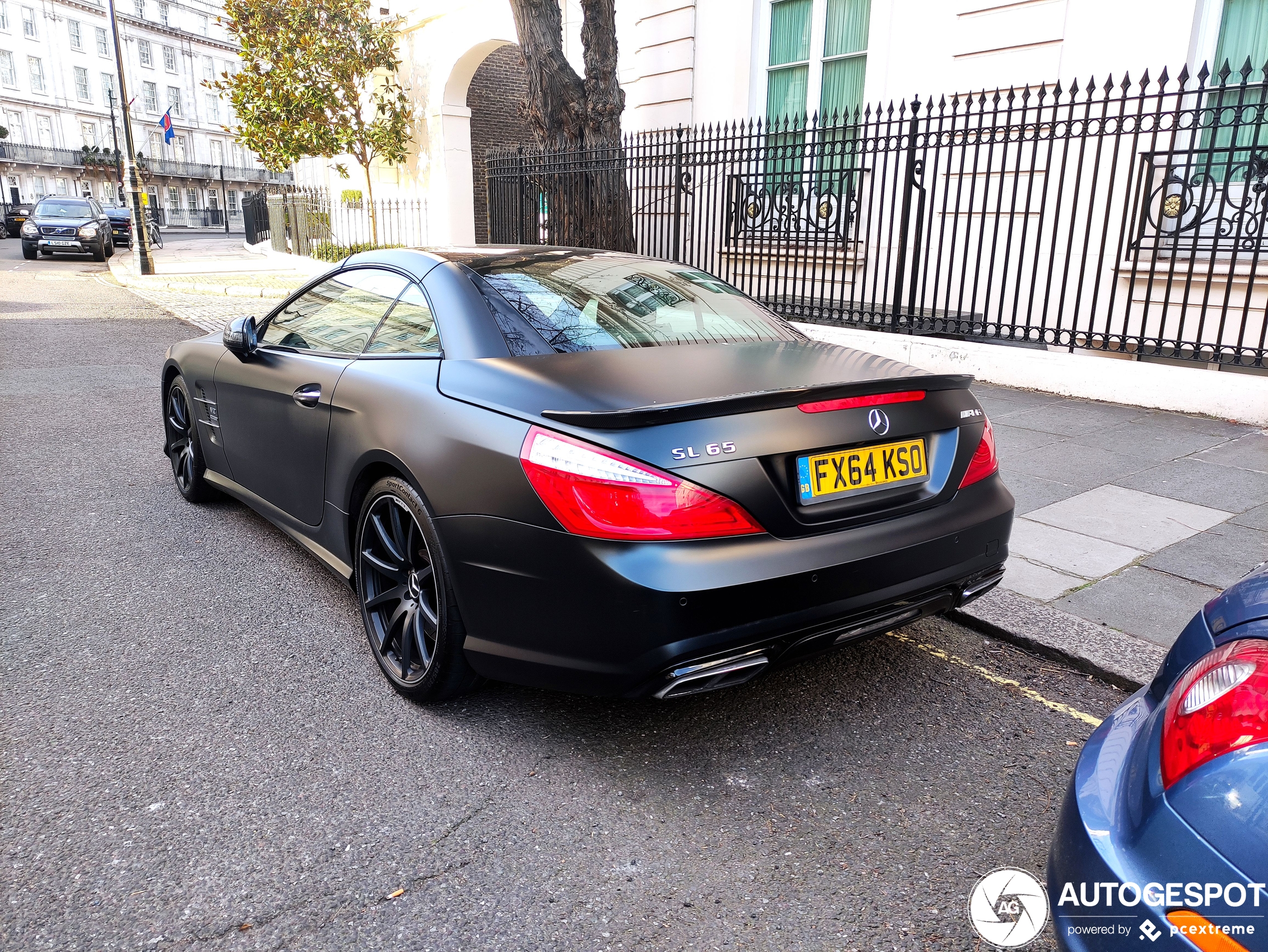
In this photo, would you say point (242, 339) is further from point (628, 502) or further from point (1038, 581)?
point (1038, 581)

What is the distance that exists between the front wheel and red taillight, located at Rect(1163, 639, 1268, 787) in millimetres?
1877

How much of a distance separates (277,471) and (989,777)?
9.62ft

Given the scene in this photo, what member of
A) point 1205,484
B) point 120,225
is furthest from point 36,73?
point 1205,484

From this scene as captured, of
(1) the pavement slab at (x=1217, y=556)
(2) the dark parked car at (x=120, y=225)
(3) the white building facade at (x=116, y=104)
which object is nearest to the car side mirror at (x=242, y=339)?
(1) the pavement slab at (x=1217, y=556)

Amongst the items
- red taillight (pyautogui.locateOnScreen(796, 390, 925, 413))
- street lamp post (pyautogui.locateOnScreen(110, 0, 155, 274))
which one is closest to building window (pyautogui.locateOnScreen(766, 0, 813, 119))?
red taillight (pyautogui.locateOnScreen(796, 390, 925, 413))

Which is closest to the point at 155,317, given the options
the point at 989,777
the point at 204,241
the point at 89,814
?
the point at 89,814

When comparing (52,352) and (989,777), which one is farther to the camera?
(52,352)

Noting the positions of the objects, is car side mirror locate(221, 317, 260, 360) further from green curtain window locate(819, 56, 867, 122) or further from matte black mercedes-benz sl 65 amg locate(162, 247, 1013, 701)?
green curtain window locate(819, 56, 867, 122)

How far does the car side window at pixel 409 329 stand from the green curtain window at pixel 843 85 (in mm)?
9148

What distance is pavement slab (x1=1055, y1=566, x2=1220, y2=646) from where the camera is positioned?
345 centimetres

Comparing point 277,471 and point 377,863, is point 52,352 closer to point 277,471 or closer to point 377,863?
point 277,471

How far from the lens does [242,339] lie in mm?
3980

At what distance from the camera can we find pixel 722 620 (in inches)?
89.9
